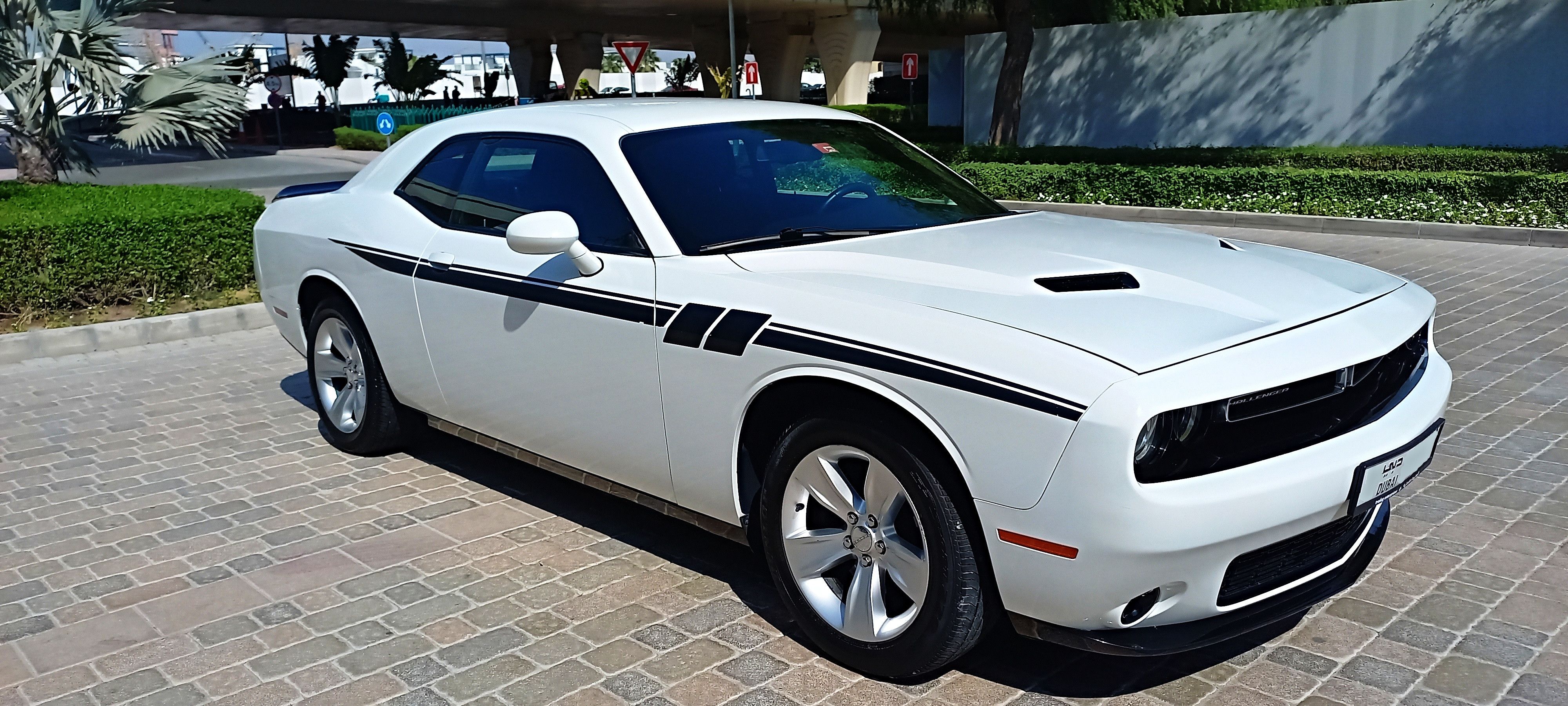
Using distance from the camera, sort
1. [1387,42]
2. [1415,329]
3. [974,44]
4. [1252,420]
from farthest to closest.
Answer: [974,44] < [1387,42] < [1415,329] < [1252,420]

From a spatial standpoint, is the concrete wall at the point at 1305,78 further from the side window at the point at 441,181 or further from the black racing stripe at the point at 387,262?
the black racing stripe at the point at 387,262

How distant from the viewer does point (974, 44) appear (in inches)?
901

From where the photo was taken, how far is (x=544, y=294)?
4.34 meters

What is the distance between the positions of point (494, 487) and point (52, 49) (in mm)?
8167

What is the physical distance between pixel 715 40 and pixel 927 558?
42.6 metres

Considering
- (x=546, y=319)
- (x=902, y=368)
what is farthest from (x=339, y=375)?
(x=902, y=368)

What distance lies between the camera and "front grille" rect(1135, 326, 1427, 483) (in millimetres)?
2975

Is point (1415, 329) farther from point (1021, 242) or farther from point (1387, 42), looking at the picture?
point (1387, 42)

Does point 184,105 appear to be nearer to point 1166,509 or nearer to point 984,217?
point 984,217

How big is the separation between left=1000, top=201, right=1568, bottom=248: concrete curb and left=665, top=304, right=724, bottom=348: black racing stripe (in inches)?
298

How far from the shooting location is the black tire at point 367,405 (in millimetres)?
5594

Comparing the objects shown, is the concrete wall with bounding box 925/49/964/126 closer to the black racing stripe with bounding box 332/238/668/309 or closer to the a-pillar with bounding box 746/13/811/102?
the a-pillar with bounding box 746/13/811/102

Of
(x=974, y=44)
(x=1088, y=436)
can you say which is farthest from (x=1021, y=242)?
(x=974, y=44)

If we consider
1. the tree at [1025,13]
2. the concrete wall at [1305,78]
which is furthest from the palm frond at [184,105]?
the concrete wall at [1305,78]
